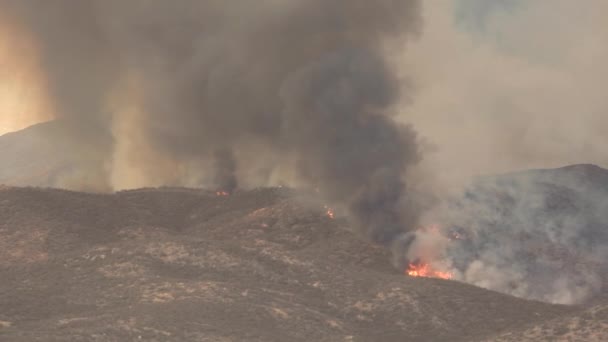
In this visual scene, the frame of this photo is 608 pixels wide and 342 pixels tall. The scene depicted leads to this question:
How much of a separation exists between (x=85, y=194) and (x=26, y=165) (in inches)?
4972

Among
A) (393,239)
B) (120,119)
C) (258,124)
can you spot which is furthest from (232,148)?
(393,239)

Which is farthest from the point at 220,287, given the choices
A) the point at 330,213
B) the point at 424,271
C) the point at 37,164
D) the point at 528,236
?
the point at 37,164

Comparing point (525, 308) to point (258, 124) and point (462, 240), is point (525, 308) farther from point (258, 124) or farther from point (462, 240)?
point (258, 124)

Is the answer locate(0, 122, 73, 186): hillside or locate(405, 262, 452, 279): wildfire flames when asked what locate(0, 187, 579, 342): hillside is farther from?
locate(0, 122, 73, 186): hillside

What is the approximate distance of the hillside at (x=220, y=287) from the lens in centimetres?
3262

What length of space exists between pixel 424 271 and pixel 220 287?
16683mm

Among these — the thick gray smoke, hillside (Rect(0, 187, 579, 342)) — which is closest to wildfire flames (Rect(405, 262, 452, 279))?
the thick gray smoke

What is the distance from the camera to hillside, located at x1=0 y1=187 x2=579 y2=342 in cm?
3262

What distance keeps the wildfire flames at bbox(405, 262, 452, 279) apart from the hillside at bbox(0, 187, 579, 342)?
1.16 m

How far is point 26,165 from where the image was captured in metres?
181

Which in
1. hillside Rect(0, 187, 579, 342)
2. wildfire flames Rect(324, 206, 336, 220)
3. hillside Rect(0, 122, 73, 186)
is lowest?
A: hillside Rect(0, 187, 579, 342)

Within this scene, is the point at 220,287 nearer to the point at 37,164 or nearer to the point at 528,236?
the point at 528,236

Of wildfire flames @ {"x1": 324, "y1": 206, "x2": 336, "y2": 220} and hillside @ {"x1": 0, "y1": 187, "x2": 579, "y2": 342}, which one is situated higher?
wildfire flames @ {"x1": 324, "y1": 206, "x2": 336, "y2": 220}

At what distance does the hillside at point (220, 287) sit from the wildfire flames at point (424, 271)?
1.16m
